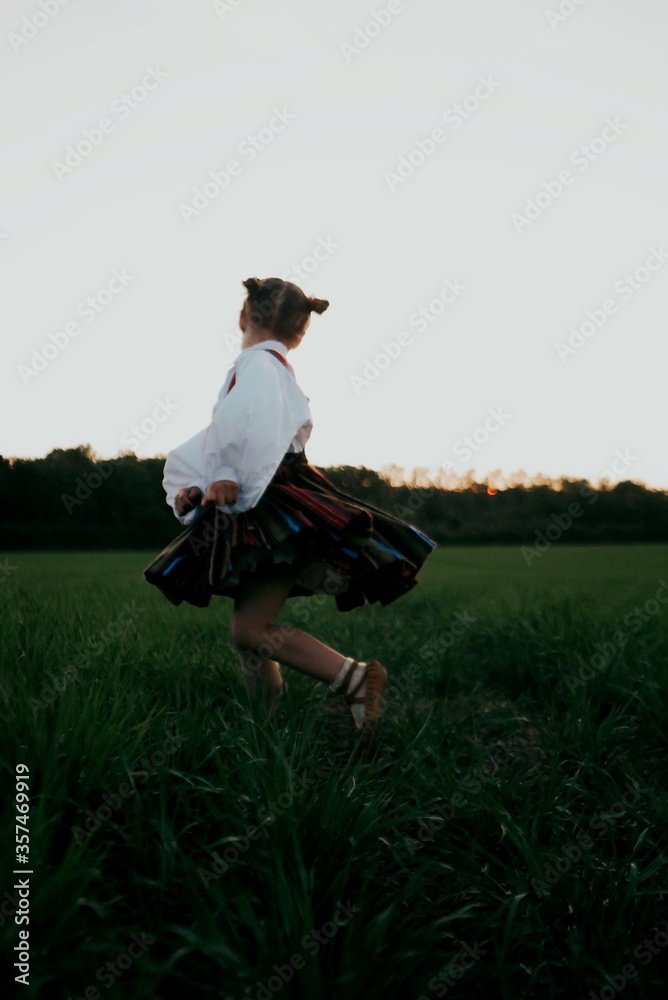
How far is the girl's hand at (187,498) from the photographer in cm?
250

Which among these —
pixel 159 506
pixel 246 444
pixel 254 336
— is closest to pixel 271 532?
pixel 246 444

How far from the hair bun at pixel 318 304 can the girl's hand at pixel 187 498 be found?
818 mm

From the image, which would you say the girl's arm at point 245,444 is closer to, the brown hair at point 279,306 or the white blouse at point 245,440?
the white blouse at point 245,440

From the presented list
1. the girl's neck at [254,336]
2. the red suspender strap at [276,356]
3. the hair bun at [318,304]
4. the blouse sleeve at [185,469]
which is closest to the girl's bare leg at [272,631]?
the blouse sleeve at [185,469]

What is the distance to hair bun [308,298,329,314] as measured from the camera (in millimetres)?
2836

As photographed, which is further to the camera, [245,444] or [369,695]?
[369,695]

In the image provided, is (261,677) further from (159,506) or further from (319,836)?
(159,506)

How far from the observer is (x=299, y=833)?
5.69ft

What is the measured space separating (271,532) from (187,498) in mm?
302

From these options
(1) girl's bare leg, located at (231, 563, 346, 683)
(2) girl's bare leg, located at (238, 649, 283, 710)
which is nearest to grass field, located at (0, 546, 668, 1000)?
(2) girl's bare leg, located at (238, 649, 283, 710)

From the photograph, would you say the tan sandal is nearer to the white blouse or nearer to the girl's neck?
the white blouse

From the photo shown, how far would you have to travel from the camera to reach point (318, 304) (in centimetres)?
284

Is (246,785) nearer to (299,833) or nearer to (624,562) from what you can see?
(299,833)

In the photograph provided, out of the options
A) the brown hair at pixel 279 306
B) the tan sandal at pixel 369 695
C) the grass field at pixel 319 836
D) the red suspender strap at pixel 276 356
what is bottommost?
the grass field at pixel 319 836
